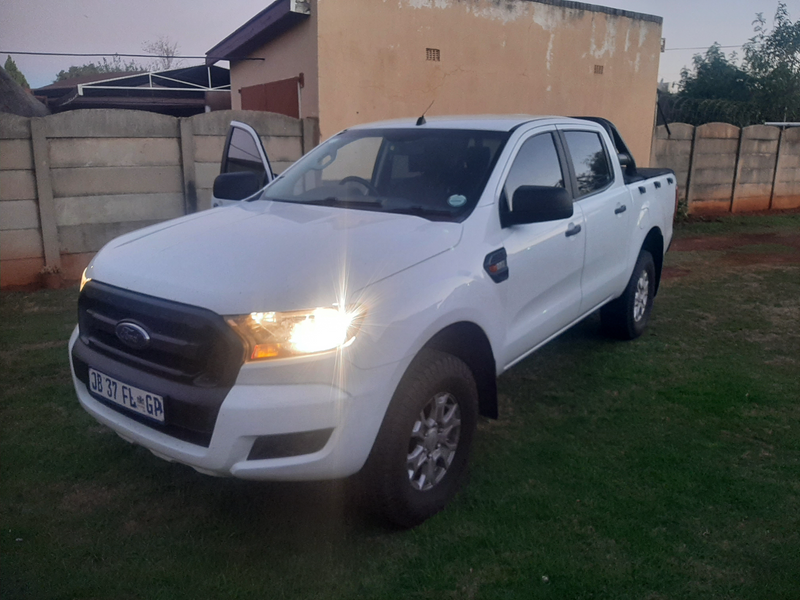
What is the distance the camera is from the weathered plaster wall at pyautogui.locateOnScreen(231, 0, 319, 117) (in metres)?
8.91

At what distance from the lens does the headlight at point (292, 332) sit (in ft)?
8.14

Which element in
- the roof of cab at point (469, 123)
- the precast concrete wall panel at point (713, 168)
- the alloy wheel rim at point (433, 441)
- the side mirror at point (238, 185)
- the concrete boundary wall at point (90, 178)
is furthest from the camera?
the precast concrete wall panel at point (713, 168)

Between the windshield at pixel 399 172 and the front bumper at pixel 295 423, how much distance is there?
1.13m

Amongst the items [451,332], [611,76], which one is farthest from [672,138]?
[451,332]

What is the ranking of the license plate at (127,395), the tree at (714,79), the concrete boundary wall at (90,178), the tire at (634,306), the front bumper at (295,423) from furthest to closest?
1. the tree at (714,79)
2. the concrete boundary wall at (90,178)
3. the tire at (634,306)
4. the license plate at (127,395)
5. the front bumper at (295,423)

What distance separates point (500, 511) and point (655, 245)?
3401mm

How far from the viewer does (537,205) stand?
336 centimetres

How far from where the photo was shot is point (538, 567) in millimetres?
2736

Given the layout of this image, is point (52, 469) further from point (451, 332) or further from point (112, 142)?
point (112, 142)

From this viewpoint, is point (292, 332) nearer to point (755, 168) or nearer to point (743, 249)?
point (743, 249)

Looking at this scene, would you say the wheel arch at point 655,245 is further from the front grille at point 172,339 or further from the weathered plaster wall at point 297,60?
the weathered plaster wall at point 297,60

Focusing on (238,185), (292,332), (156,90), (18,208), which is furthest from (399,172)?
(156,90)

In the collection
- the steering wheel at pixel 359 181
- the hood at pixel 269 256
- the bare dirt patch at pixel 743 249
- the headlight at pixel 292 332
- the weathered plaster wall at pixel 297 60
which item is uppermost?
the weathered plaster wall at pixel 297 60

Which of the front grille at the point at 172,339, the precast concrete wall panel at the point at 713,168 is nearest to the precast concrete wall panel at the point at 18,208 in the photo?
the front grille at the point at 172,339
